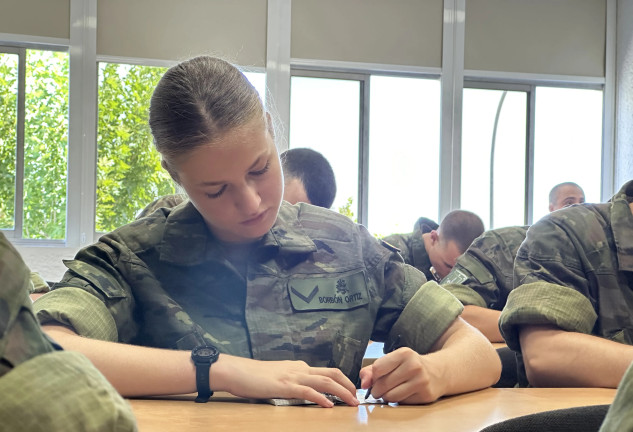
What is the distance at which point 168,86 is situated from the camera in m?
1.56

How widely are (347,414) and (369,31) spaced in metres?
6.06

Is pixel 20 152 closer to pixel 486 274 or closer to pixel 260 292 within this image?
pixel 486 274

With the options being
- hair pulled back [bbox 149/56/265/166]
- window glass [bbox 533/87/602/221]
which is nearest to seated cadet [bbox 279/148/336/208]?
hair pulled back [bbox 149/56/265/166]

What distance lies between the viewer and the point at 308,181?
3.29 m

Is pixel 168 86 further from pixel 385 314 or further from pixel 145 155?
pixel 145 155

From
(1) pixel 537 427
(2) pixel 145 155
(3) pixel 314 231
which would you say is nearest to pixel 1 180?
(2) pixel 145 155

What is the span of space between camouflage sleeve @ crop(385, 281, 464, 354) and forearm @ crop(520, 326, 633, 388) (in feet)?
0.63

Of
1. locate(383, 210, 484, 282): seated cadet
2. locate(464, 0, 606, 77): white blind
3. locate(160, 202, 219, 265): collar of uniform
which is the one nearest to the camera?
locate(160, 202, 219, 265): collar of uniform

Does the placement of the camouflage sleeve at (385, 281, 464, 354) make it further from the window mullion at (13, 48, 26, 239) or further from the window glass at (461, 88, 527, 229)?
the window glass at (461, 88, 527, 229)

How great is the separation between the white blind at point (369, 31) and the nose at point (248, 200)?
544cm

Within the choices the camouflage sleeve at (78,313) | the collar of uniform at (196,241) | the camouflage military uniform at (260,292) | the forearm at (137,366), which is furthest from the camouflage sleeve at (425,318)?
the camouflage sleeve at (78,313)

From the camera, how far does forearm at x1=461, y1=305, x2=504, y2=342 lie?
2887mm

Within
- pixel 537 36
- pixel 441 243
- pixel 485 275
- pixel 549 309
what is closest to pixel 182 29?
pixel 537 36

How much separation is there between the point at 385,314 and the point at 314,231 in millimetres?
250
